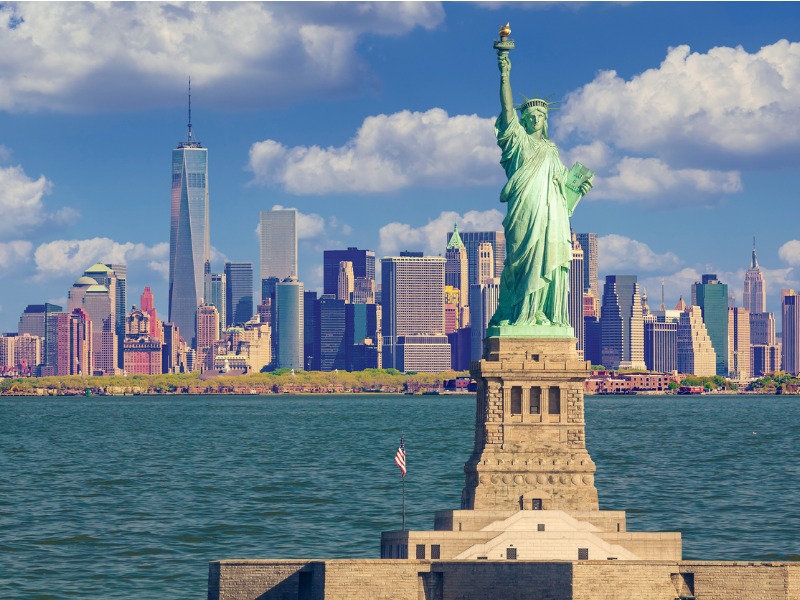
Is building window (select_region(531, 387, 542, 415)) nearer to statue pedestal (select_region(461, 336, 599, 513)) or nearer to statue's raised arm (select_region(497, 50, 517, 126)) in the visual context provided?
statue pedestal (select_region(461, 336, 599, 513))

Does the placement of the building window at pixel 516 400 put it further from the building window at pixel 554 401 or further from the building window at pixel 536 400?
the building window at pixel 554 401

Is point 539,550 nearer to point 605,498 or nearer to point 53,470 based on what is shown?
point 605,498

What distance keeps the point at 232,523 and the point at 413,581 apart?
36.0 metres

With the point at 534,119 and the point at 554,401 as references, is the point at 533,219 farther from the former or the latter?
the point at 554,401

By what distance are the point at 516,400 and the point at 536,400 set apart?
1.83 ft

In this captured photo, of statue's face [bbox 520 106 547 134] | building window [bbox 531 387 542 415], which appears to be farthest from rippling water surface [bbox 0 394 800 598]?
statue's face [bbox 520 106 547 134]

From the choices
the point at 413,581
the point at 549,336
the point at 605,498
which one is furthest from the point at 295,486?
the point at 413,581

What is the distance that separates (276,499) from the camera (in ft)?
307

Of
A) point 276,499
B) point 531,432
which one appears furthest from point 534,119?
point 276,499

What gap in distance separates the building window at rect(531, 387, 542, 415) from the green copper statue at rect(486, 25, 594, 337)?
1604 mm

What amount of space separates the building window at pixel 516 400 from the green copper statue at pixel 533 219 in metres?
1.58

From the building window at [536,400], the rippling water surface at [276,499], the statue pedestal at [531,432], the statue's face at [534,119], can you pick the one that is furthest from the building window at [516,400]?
the rippling water surface at [276,499]

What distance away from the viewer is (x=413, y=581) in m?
45.8

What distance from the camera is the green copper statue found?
54281mm
